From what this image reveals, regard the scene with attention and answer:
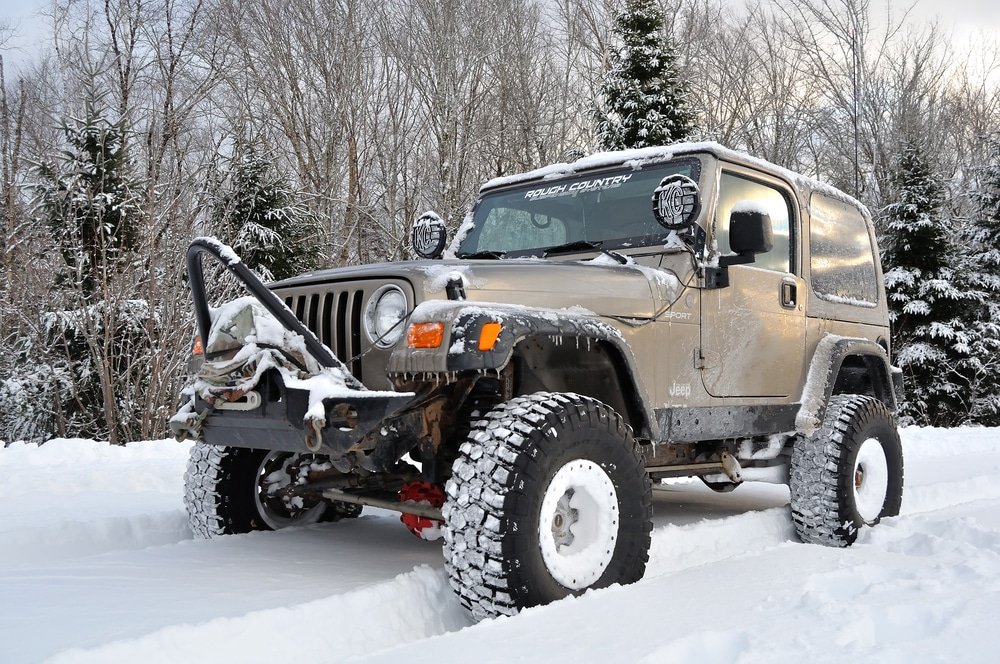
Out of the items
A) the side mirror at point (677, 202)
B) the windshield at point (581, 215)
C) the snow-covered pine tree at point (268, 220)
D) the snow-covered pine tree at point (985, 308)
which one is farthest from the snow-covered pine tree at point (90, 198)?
the snow-covered pine tree at point (985, 308)

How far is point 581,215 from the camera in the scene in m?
4.76

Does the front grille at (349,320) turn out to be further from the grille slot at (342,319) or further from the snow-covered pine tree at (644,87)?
the snow-covered pine tree at (644,87)

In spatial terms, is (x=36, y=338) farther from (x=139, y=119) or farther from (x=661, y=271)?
(x=661, y=271)

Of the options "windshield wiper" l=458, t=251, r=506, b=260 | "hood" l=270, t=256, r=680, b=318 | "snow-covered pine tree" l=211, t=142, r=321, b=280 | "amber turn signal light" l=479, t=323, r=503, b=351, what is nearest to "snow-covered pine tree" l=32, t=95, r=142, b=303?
"snow-covered pine tree" l=211, t=142, r=321, b=280

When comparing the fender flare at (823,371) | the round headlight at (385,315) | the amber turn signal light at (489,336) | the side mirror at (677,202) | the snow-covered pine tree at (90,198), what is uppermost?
the snow-covered pine tree at (90,198)

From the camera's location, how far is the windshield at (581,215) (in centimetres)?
456

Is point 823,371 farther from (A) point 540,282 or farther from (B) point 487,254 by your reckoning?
(A) point 540,282

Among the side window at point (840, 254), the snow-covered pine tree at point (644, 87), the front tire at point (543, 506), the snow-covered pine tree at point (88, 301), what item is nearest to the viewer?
the front tire at point (543, 506)

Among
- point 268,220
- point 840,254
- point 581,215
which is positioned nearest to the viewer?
point 581,215

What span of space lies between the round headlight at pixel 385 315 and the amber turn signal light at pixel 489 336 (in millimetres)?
387

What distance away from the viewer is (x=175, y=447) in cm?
843

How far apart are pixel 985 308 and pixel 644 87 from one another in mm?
8716

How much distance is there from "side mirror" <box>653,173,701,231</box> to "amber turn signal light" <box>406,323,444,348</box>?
148 centimetres

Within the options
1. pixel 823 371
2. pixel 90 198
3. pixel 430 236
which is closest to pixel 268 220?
pixel 90 198
